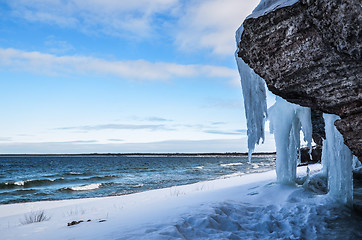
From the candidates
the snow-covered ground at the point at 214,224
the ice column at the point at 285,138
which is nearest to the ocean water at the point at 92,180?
the ice column at the point at 285,138

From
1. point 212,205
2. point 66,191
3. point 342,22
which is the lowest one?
point 66,191

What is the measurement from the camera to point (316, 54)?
3.70m

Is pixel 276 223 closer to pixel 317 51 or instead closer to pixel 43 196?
pixel 317 51

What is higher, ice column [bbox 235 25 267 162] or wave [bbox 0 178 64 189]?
ice column [bbox 235 25 267 162]

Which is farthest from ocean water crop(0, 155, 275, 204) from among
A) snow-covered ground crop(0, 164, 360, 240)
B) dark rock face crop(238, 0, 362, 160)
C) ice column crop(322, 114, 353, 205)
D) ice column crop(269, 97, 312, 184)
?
dark rock face crop(238, 0, 362, 160)

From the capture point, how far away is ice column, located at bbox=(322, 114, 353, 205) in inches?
260

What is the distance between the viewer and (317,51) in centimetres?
368

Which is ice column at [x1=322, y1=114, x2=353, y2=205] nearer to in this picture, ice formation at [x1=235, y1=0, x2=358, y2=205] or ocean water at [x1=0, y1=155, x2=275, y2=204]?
ice formation at [x1=235, y1=0, x2=358, y2=205]

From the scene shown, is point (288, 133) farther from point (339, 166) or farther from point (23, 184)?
point (23, 184)

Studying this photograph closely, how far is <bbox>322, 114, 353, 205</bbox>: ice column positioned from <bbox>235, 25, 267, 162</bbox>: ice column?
5.91 feet

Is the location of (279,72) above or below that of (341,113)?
above

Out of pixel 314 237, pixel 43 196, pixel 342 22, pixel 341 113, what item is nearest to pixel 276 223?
pixel 314 237

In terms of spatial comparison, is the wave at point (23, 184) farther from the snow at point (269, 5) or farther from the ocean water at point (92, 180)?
the snow at point (269, 5)

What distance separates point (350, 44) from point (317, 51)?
0.48 m
